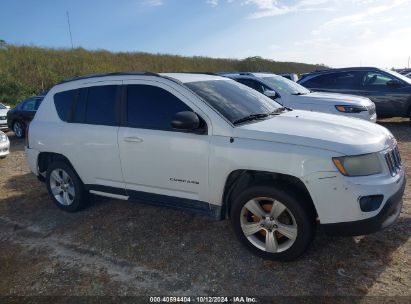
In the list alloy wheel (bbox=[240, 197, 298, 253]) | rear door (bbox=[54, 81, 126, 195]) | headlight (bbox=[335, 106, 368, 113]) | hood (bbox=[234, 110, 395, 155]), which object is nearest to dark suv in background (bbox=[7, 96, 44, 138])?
rear door (bbox=[54, 81, 126, 195])

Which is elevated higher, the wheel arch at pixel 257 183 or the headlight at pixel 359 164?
the headlight at pixel 359 164

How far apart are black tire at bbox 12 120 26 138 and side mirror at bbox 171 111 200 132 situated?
1139cm

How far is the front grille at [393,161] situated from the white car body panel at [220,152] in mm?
67

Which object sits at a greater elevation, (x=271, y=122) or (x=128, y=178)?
(x=271, y=122)

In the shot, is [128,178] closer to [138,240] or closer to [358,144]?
[138,240]

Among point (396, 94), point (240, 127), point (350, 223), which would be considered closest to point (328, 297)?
point (350, 223)

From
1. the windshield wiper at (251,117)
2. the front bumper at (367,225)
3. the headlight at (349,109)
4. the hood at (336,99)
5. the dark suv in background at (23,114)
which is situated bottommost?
the dark suv in background at (23,114)

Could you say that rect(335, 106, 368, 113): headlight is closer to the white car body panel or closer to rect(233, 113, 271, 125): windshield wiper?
the white car body panel

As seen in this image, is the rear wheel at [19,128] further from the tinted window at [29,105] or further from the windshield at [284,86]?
the windshield at [284,86]

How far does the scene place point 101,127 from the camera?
177 inches

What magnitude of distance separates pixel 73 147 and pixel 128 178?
1011 millimetres

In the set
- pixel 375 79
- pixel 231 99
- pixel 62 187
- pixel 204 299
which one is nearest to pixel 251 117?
pixel 231 99

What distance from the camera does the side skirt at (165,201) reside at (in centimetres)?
383

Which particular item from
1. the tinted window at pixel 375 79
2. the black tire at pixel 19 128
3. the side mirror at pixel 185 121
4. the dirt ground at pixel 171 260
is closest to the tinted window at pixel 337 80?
the tinted window at pixel 375 79
